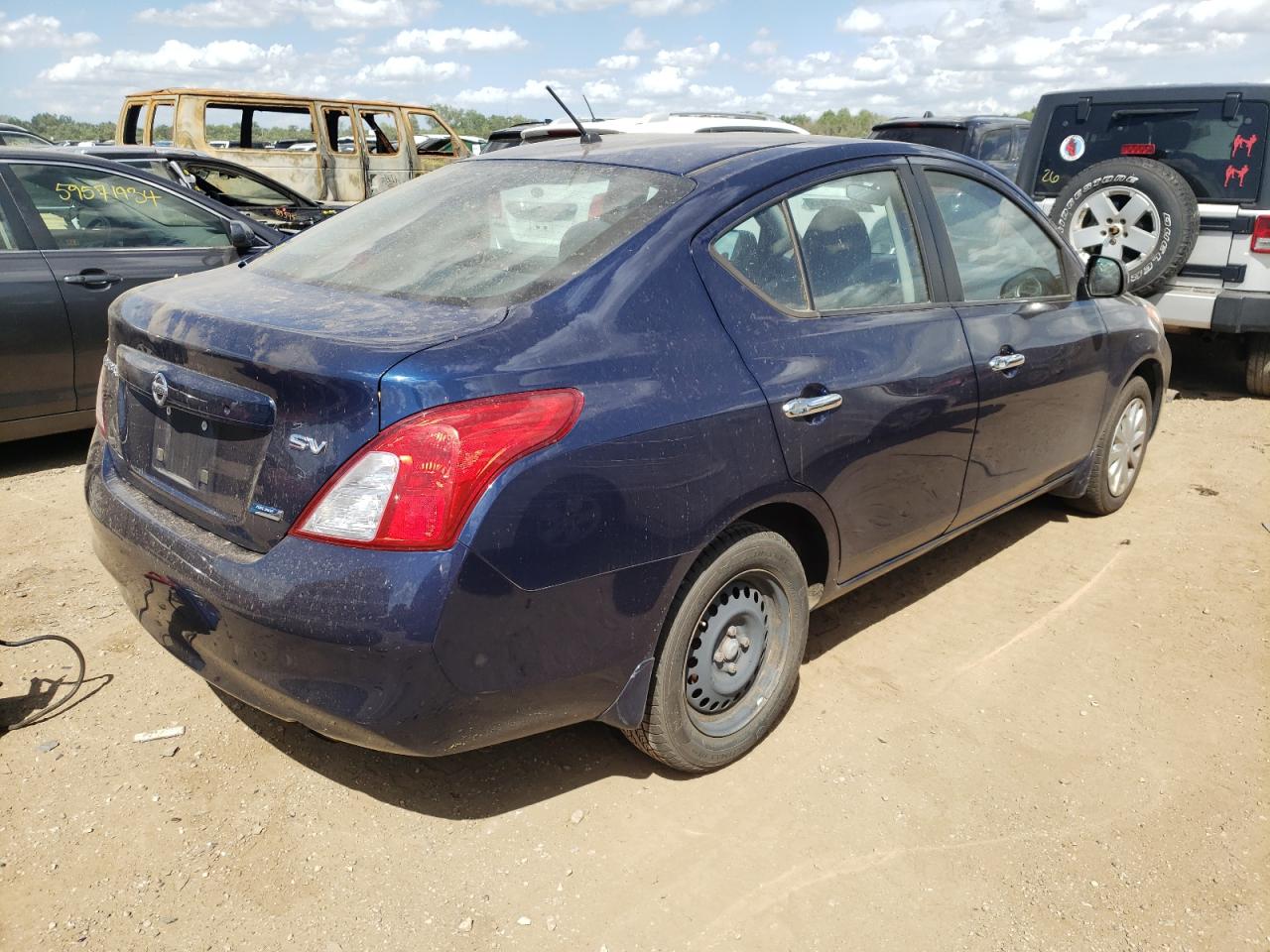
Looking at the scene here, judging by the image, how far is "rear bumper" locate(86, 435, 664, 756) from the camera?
213 cm

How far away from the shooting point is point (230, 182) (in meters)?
9.10

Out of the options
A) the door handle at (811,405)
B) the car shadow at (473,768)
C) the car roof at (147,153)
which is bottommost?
the car shadow at (473,768)

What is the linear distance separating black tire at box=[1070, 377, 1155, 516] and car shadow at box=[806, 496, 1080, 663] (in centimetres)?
16

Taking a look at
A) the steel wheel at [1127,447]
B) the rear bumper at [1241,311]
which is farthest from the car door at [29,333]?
the rear bumper at [1241,311]

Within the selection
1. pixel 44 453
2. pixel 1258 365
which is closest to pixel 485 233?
pixel 44 453

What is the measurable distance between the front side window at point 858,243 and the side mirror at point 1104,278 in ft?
4.00

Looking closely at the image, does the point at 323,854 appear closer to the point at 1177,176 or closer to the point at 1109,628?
the point at 1109,628

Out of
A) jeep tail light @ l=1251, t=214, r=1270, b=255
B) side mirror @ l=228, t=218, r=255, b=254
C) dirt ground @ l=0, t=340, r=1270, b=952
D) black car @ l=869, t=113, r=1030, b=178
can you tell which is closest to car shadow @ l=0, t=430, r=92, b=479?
side mirror @ l=228, t=218, r=255, b=254

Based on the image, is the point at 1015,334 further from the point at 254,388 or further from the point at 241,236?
the point at 241,236

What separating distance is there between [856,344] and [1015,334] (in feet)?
3.25

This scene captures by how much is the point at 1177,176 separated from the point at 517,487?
5.81 meters

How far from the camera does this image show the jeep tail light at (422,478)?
6.94ft

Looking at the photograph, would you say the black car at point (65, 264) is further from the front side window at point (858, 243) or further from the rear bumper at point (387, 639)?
the front side window at point (858, 243)

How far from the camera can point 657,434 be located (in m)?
2.41
